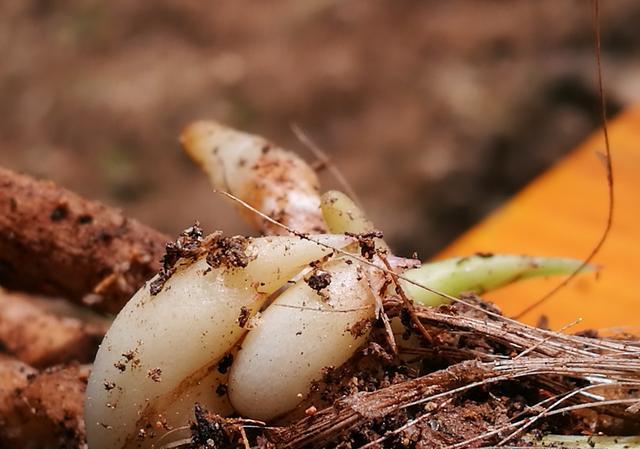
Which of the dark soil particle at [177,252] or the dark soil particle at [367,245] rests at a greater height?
the dark soil particle at [177,252]

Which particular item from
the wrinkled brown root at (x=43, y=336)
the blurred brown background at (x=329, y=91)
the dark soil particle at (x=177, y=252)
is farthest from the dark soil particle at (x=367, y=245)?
the blurred brown background at (x=329, y=91)

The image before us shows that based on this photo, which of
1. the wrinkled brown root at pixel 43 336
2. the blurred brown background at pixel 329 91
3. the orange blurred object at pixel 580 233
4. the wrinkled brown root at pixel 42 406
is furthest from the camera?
the blurred brown background at pixel 329 91

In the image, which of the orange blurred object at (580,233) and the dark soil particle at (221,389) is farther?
the orange blurred object at (580,233)

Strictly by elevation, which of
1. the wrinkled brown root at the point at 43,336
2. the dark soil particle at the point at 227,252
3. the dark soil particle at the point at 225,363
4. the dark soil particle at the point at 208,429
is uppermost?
the wrinkled brown root at the point at 43,336

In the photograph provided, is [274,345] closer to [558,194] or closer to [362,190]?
[558,194]

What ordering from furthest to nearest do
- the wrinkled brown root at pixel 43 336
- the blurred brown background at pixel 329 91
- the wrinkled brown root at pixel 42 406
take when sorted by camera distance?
1. the blurred brown background at pixel 329 91
2. the wrinkled brown root at pixel 43 336
3. the wrinkled brown root at pixel 42 406

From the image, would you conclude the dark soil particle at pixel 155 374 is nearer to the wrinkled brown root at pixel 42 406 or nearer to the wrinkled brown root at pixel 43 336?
the wrinkled brown root at pixel 42 406
